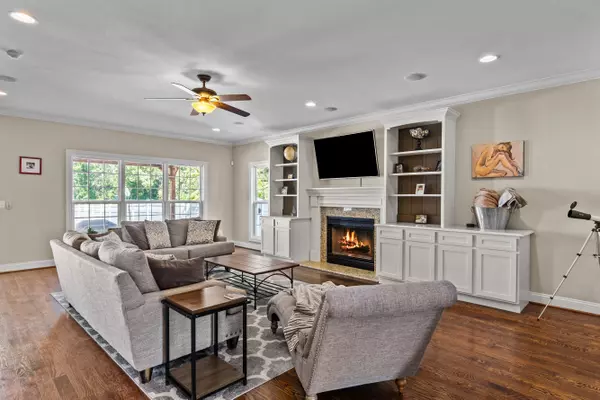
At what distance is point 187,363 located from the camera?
8.45 feet

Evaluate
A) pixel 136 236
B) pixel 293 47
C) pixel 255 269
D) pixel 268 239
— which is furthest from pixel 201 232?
pixel 293 47

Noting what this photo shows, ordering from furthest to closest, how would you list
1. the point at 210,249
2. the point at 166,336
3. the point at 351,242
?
the point at 351,242 < the point at 210,249 < the point at 166,336

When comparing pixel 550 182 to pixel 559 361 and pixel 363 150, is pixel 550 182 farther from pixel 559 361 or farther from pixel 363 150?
pixel 363 150

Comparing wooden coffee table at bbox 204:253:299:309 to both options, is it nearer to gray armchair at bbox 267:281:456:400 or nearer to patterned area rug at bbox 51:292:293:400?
patterned area rug at bbox 51:292:293:400

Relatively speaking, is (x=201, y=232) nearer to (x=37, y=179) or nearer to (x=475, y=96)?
(x=37, y=179)

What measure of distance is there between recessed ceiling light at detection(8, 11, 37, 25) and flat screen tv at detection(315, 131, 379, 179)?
4.28m

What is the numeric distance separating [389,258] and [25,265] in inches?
234

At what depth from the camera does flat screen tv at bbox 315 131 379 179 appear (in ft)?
18.3

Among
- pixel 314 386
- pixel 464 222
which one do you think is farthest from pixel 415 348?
pixel 464 222

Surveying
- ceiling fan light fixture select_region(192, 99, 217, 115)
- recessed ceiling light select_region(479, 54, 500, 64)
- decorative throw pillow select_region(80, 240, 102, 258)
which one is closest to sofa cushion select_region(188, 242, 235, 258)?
decorative throw pillow select_region(80, 240, 102, 258)

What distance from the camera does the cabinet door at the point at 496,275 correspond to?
373 cm

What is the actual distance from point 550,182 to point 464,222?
1.07m

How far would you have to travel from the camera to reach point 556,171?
3926 millimetres

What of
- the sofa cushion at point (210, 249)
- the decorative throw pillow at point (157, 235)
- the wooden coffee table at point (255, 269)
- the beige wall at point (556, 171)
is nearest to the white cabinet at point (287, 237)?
the sofa cushion at point (210, 249)
